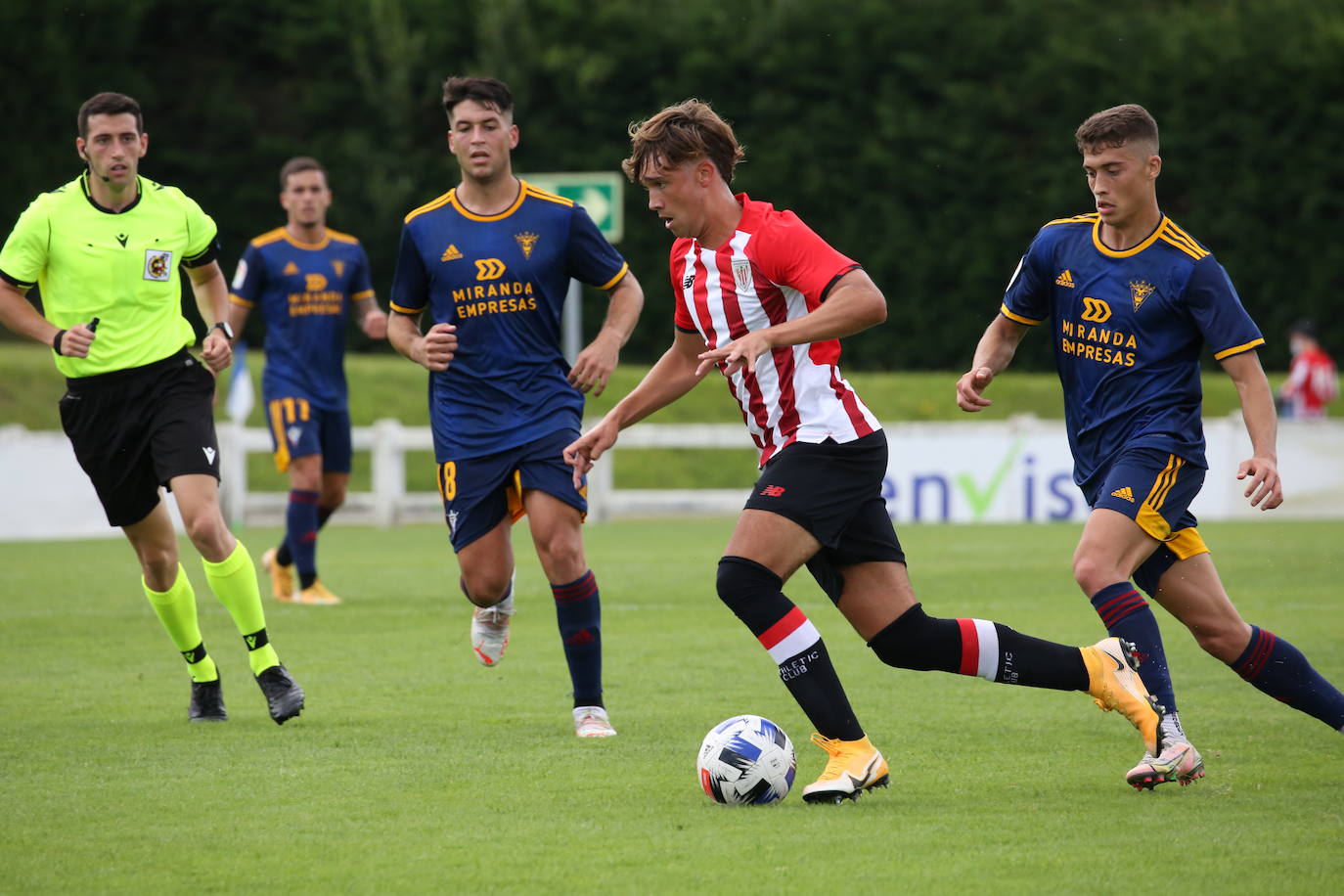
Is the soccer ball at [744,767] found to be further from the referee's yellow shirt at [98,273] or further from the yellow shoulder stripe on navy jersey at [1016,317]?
the referee's yellow shirt at [98,273]

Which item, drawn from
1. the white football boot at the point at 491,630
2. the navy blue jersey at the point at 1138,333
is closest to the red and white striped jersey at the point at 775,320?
the navy blue jersey at the point at 1138,333

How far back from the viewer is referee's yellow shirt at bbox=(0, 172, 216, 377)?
722cm

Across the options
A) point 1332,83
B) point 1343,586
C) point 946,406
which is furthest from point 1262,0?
point 1343,586

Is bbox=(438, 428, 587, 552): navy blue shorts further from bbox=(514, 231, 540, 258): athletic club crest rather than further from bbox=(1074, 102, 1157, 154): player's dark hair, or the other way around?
bbox=(1074, 102, 1157, 154): player's dark hair

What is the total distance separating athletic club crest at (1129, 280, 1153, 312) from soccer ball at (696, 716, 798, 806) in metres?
1.79

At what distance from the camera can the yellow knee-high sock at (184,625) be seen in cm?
733

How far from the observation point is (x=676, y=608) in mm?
11203

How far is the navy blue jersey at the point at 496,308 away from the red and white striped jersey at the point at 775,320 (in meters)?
1.53

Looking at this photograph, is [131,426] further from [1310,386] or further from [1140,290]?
[1310,386]

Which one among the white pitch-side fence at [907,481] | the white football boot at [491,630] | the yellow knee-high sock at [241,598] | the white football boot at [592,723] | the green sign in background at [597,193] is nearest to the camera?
the white football boot at [592,723]

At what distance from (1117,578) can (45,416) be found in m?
18.7

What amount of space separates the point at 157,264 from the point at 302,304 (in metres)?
4.64

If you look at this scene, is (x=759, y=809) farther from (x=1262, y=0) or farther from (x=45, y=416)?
(x=1262, y=0)

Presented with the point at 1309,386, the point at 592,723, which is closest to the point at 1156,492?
the point at 592,723
